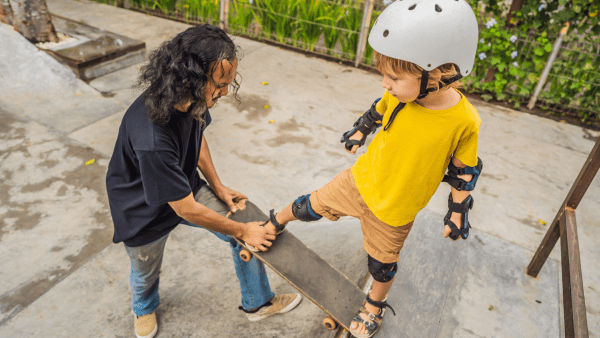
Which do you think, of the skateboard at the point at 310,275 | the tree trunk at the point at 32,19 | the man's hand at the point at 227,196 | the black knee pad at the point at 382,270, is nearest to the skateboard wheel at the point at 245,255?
the skateboard at the point at 310,275

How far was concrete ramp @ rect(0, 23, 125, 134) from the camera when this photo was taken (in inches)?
Answer: 160

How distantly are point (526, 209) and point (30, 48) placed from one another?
6091 mm

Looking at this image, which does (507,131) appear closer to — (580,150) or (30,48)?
(580,150)

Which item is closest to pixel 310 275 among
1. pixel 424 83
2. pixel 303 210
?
pixel 303 210

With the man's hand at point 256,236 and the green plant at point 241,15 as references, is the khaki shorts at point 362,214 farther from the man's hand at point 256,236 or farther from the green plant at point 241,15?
the green plant at point 241,15

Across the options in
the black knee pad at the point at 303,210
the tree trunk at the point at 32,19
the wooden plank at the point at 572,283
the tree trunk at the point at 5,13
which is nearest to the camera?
the wooden plank at the point at 572,283

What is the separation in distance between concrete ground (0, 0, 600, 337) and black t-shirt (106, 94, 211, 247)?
820 millimetres

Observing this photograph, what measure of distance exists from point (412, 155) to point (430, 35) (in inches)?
19.5

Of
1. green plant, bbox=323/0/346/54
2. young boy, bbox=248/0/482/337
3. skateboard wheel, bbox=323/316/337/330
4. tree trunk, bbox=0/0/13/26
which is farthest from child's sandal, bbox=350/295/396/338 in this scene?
tree trunk, bbox=0/0/13/26

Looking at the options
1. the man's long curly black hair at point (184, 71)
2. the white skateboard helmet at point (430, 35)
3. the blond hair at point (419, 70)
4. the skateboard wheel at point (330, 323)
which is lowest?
the skateboard wheel at point (330, 323)

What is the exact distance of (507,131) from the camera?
4672mm

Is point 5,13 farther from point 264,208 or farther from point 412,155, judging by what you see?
point 412,155

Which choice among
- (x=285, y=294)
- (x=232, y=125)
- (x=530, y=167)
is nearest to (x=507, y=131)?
(x=530, y=167)

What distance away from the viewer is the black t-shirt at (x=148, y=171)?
4.83 ft
